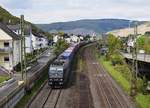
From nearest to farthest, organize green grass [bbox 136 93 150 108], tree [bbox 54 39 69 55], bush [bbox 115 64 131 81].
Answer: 1. green grass [bbox 136 93 150 108]
2. bush [bbox 115 64 131 81]
3. tree [bbox 54 39 69 55]

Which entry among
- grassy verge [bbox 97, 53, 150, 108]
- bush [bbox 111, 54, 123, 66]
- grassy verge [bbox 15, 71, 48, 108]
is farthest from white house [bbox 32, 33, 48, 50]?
grassy verge [bbox 15, 71, 48, 108]

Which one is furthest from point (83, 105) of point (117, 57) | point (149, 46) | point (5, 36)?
point (149, 46)

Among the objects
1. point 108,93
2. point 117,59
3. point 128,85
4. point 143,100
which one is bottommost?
point 108,93

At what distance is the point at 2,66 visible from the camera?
79.1 meters

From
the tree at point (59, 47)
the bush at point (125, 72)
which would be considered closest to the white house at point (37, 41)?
the tree at point (59, 47)

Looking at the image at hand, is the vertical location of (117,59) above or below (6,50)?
below

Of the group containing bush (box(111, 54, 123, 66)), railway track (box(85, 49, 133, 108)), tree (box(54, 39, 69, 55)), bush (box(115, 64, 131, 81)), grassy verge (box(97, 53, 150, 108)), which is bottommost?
railway track (box(85, 49, 133, 108))

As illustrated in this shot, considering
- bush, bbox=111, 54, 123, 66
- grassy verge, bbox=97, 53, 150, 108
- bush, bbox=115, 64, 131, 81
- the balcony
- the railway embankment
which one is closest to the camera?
grassy verge, bbox=97, 53, 150, 108

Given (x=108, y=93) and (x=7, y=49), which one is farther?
(x=7, y=49)

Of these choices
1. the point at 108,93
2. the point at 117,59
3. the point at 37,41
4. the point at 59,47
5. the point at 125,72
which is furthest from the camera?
the point at 37,41

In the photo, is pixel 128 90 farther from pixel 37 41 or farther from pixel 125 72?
pixel 37 41

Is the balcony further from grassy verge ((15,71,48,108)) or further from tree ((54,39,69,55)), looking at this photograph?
tree ((54,39,69,55))

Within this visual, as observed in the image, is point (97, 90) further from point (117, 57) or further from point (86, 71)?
point (117, 57)

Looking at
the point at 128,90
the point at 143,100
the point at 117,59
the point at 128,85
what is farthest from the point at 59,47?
the point at 143,100
